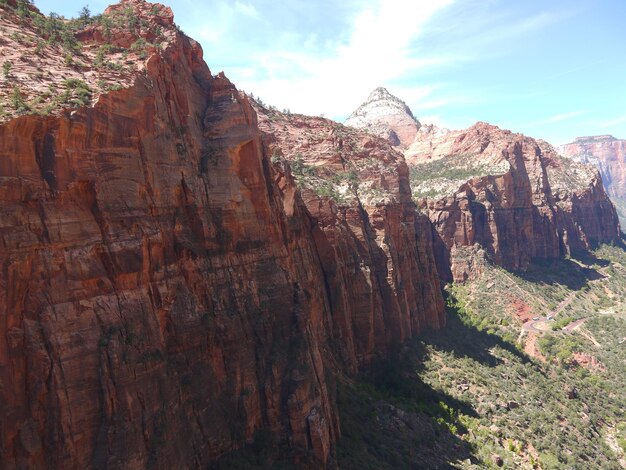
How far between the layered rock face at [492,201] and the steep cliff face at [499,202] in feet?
0.67

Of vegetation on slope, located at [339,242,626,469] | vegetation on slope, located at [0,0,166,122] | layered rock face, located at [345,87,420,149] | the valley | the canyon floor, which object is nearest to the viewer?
the valley

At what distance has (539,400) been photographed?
173 ft

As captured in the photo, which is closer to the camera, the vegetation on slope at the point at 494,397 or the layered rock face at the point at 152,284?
the layered rock face at the point at 152,284

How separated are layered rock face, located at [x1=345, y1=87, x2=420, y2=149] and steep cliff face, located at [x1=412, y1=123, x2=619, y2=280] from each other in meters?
23.6

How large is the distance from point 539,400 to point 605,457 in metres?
8.45

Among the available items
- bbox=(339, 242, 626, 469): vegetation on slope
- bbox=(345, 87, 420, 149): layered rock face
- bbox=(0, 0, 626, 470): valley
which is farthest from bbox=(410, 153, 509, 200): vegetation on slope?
bbox=(0, 0, 626, 470): valley

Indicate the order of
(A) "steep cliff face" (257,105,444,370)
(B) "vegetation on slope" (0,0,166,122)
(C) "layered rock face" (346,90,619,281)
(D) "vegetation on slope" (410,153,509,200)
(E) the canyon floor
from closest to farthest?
(B) "vegetation on slope" (0,0,166,122)
(E) the canyon floor
(A) "steep cliff face" (257,105,444,370)
(C) "layered rock face" (346,90,619,281)
(D) "vegetation on slope" (410,153,509,200)

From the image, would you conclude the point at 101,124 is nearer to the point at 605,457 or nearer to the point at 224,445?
the point at 224,445

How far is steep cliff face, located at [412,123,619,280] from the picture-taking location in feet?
314

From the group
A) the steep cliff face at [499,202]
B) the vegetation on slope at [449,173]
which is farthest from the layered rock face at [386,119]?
the vegetation on slope at [449,173]

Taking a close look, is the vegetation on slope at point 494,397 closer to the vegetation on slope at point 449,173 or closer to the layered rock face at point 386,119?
the vegetation on slope at point 449,173

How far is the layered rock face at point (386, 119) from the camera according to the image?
153000 millimetres

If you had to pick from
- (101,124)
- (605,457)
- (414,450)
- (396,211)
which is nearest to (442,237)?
(396,211)

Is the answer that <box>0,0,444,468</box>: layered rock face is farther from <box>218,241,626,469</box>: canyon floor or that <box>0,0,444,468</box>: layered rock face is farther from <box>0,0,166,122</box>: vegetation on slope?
<box>218,241,626,469</box>: canyon floor
